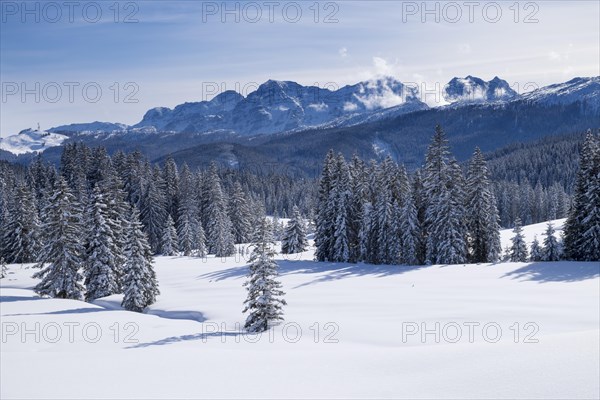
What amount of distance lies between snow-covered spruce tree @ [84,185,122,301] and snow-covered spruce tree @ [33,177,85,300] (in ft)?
2.65

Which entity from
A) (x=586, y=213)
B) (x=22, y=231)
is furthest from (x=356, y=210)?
(x=22, y=231)

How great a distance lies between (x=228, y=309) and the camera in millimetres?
26484

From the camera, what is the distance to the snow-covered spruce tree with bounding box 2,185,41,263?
54312 mm

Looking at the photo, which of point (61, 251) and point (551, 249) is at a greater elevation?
point (61, 251)

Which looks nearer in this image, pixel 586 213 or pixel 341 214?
pixel 586 213

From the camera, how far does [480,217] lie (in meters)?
42.6

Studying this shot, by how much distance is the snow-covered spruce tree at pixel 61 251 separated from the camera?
34312mm

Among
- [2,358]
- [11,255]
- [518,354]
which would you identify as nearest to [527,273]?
[518,354]

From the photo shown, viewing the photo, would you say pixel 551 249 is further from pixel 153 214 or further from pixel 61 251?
pixel 153 214

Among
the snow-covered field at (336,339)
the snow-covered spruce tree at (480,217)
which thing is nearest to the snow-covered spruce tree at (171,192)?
the snow-covered field at (336,339)

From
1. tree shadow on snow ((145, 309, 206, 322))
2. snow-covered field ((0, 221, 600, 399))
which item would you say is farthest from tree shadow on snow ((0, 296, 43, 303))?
tree shadow on snow ((145, 309, 206, 322))

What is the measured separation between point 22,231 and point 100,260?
93.1 ft

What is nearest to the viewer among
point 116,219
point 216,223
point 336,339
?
point 336,339

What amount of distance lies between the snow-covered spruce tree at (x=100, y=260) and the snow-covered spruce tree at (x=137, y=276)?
17.0ft
